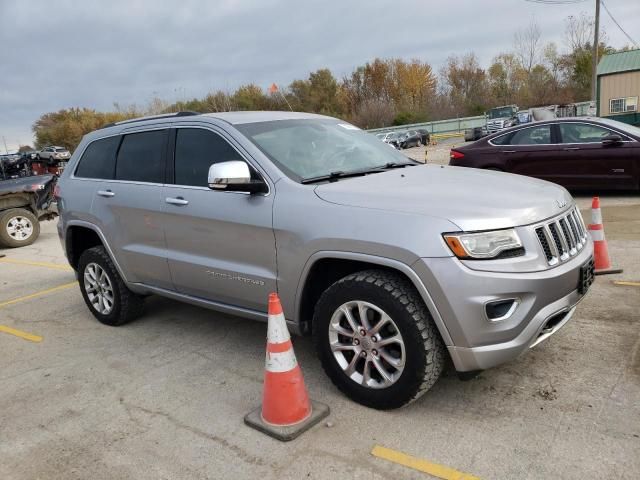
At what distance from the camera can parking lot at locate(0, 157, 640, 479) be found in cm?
278

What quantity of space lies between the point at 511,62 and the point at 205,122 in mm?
70340

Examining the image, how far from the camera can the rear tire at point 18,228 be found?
35.2ft

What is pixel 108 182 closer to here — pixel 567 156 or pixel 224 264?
pixel 224 264

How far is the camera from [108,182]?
4.86 m

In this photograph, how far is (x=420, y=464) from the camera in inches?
108

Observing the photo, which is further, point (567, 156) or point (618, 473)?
point (567, 156)

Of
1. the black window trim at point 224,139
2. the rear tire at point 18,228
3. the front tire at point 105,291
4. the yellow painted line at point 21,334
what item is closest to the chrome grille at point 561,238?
the black window trim at point 224,139

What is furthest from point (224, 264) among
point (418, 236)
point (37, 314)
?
point (37, 314)

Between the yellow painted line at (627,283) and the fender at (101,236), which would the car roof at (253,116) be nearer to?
the fender at (101,236)

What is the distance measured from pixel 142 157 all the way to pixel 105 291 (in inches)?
55.5

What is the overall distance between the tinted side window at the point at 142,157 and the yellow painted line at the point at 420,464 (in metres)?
2.70

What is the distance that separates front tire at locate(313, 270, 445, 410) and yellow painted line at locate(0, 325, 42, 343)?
3.18 m

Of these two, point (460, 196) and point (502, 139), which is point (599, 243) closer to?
point (460, 196)

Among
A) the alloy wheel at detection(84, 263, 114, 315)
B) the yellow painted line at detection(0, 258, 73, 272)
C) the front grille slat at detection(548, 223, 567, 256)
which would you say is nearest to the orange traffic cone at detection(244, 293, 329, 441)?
the front grille slat at detection(548, 223, 567, 256)
